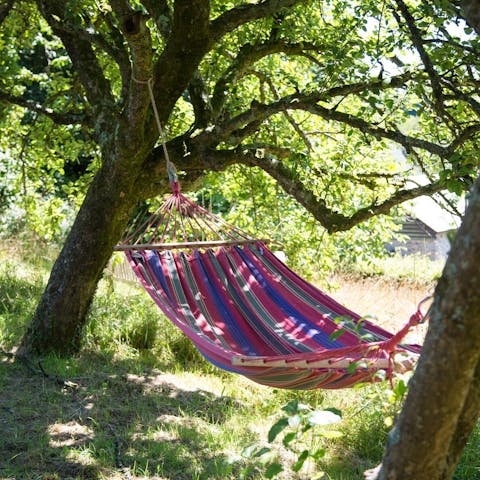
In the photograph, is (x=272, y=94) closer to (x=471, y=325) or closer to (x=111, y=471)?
(x=111, y=471)

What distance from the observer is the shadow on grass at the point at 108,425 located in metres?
2.50

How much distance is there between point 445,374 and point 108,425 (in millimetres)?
2069

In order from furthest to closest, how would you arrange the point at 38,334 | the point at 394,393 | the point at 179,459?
the point at 38,334, the point at 179,459, the point at 394,393

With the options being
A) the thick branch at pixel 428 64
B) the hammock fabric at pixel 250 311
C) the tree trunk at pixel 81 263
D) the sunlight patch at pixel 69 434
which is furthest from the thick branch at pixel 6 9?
the sunlight patch at pixel 69 434

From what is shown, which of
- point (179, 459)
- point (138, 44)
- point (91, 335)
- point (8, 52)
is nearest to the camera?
point (179, 459)

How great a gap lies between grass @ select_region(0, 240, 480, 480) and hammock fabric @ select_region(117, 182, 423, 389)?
30 cm

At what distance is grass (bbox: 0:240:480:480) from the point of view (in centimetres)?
256

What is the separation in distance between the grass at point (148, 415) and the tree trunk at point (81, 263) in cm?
15

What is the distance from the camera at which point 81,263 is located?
367 cm

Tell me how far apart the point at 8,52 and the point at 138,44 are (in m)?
2.28

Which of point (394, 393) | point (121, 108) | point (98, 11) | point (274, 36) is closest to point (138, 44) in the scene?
point (121, 108)

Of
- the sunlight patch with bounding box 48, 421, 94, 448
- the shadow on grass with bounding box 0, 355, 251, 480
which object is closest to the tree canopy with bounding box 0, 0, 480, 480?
the shadow on grass with bounding box 0, 355, 251, 480

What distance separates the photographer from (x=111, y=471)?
8.10ft

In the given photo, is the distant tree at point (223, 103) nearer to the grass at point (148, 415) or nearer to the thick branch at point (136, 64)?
the thick branch at point (136, 64)
